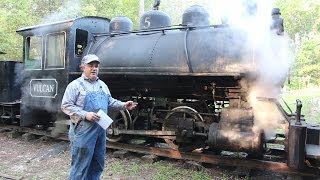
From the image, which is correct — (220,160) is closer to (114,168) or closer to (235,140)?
(235,140)

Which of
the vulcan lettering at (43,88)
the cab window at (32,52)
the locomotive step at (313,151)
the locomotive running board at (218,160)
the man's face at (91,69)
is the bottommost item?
the locomotive running board at (218,160)

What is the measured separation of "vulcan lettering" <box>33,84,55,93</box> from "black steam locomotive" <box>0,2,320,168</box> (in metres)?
0.02

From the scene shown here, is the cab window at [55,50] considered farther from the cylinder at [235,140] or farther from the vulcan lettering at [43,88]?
the cylinder at [235,140]

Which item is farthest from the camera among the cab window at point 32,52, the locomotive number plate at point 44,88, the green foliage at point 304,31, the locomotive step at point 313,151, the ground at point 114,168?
the green foliage at point 304,31

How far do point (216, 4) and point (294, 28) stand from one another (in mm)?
18853

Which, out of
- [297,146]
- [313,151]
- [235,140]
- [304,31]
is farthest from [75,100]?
[304,31]

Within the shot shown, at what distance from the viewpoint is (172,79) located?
5.98 meters

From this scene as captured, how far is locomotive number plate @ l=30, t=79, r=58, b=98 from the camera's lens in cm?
757

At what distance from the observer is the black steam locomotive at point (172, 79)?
17.1 feet

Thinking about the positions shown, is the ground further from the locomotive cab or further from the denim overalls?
the denim overalls

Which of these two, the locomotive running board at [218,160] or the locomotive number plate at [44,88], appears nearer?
the locomotive running board at [218,160]

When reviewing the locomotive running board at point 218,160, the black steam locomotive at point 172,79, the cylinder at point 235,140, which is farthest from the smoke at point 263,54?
the locomotive running board at point 218,160

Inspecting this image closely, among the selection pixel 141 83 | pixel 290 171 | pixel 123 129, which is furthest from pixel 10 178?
pixel 290 171

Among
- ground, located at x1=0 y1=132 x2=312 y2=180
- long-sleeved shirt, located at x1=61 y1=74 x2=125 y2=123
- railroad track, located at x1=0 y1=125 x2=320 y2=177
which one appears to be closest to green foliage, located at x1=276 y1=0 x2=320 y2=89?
railroad track, located at x1=0 y1=125 x2=320 y2=177
